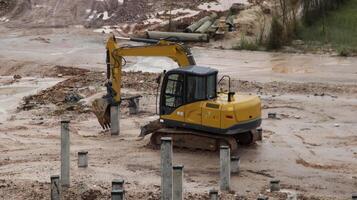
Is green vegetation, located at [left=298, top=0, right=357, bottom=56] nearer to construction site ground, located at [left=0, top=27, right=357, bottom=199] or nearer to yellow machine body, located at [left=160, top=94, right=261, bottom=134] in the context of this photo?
construction site ground, located at [left=0, top=27, right=357, bottom=199]

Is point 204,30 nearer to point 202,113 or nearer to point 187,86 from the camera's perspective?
point 187,86

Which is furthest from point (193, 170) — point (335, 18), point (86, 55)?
point (335, 18)

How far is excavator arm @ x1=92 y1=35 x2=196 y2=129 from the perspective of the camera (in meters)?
19.8

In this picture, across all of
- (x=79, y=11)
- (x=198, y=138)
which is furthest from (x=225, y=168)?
(x=79, y=11)

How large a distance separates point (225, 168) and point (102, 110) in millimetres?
6173

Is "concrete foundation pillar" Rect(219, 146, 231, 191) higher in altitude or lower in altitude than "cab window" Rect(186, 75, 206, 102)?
lower

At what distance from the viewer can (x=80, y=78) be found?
93.6 feet

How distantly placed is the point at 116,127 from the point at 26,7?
24.6 meters

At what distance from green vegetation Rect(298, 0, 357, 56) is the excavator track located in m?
16.1

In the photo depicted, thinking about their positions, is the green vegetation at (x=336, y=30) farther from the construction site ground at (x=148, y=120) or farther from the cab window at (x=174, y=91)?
the cab window at (x=174, y=91)

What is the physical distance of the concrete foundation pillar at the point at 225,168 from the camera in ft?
49.6

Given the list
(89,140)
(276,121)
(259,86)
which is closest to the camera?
(89,140)

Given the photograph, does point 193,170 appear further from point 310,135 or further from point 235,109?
point 310,135

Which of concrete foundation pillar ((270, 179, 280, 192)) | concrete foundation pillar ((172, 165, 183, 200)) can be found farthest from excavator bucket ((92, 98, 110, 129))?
concrete foundation pillar ((172, 165, 183, 200))
